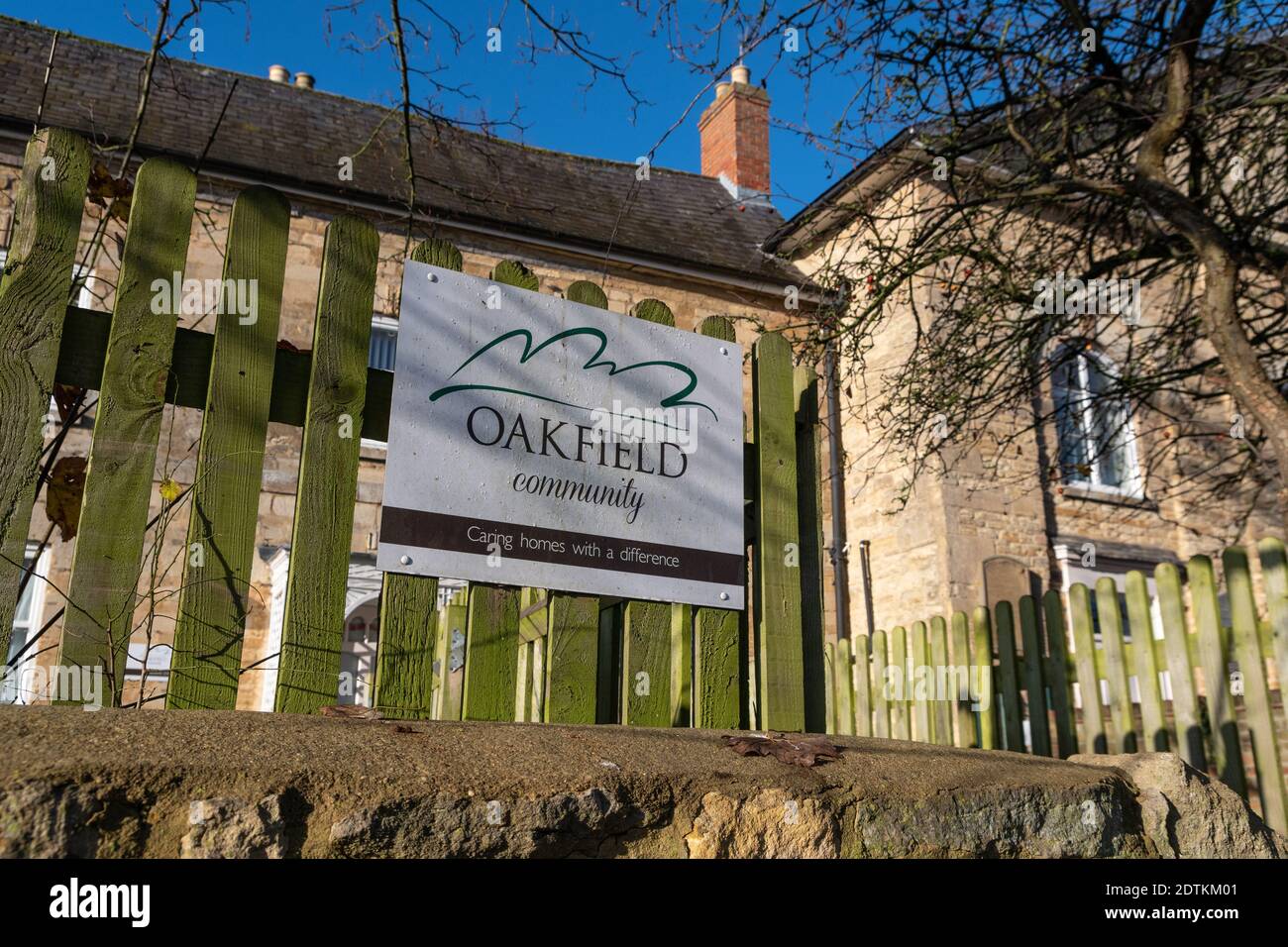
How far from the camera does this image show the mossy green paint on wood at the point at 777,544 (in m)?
3.06

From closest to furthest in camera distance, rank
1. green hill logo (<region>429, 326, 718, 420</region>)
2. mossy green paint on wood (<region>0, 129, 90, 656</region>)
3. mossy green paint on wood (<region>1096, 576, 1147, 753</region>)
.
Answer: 1. mossy green paint on wood (<region>0, 129, 90, 656</region>)
2. green hill logo (<region>429, 326, 718, 420</region>)
3. mossy green paint on wood (<region>1096, 576, 1147, 753</region>)

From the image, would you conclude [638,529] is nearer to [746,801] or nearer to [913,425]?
[746,801]

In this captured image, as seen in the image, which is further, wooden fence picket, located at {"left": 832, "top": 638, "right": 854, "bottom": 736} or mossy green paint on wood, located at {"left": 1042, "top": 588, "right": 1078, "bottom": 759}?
wooden fence picket, located at {"left": 832, "top": 638, "right": 854, "bottom": 736}

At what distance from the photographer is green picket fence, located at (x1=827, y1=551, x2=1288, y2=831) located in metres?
4.97

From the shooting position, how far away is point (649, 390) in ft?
10.1

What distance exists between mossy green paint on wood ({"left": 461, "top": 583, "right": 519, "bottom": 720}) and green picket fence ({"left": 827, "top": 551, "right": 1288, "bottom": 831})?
3.71 m

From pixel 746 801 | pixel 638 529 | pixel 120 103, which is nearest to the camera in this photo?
pixel 746 801

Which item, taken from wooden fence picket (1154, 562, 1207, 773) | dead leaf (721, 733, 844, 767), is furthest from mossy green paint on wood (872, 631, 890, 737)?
dead leaf (721, 733, 844, 767)

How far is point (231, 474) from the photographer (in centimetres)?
248

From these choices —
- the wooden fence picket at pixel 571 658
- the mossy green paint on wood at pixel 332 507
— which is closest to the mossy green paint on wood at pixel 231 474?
the mossy green paint on wood at pixel 332 507

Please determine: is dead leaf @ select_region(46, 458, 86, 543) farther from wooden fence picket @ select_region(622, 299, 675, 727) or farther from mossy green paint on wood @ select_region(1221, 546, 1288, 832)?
mossy green paint on wood @ select_region(1221, 546, 1288, 832)

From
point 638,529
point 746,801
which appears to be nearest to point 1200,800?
point 746,801

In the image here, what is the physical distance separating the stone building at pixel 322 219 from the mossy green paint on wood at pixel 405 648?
6.20 m
